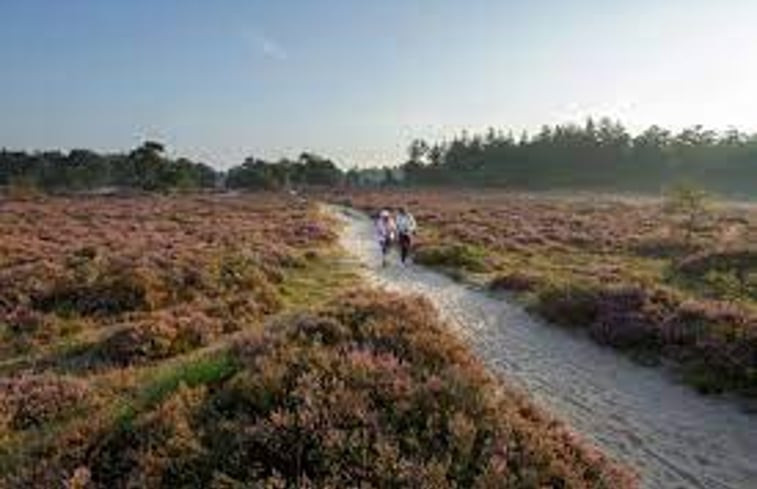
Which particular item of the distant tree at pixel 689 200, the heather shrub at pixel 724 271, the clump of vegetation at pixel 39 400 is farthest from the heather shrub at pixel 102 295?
the distant tree at pixel 689 200

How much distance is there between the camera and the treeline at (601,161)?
138 m

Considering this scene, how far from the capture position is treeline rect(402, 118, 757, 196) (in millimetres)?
137838

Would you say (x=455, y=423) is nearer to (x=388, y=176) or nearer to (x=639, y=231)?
(x=639, y=231)

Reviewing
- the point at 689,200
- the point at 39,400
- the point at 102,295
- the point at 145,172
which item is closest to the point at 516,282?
the point at 102,295

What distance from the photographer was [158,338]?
17.8 m

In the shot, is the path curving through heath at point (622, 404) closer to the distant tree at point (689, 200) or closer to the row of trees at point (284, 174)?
the distant tree at point (689, 200)

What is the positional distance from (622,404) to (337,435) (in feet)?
22.0

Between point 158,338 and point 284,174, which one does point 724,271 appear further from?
point 284,174

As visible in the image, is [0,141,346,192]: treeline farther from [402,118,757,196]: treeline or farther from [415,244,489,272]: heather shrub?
[415,244,489,272]: heather shrub

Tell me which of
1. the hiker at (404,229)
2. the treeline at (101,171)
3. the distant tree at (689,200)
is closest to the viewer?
the hiker at (404,229)

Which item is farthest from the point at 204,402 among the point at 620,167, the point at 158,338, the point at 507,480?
the point at 620,167

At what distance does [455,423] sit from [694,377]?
305 inches

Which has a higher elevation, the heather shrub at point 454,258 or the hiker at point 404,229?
the hiker at point 404,229

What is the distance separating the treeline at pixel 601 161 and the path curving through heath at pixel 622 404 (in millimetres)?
116945
